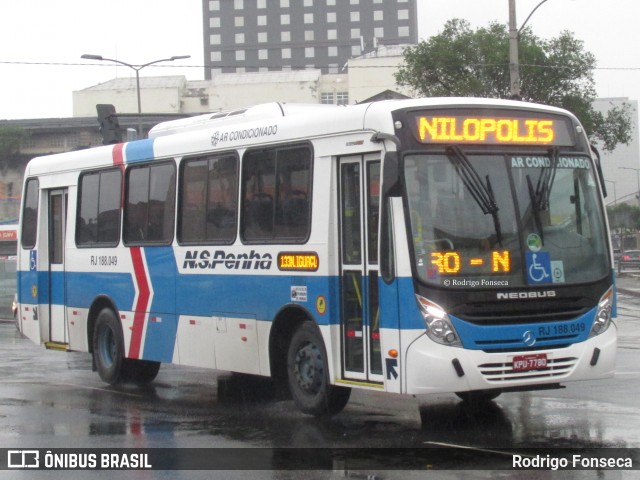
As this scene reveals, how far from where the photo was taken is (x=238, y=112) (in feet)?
45.1

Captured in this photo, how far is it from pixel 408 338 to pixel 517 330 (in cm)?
100

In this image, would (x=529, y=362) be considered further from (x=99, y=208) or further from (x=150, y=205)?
(x=99, y=208)

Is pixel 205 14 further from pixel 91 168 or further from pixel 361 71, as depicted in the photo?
pixel 91 168

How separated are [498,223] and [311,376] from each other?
8.54 feet

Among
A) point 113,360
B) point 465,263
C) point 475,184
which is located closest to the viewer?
point 465,263

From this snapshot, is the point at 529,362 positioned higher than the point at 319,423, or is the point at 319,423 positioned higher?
the point at 529,362

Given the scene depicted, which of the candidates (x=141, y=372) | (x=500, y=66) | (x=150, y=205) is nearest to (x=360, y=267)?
(x=150, y=205)

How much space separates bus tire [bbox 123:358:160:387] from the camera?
1557 cm

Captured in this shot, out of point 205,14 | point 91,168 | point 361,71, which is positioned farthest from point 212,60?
point 91,168

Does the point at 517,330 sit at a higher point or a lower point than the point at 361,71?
lower

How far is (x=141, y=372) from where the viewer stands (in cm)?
1580

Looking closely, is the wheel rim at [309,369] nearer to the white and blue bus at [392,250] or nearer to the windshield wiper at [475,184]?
the white and blue bus at [392,250]

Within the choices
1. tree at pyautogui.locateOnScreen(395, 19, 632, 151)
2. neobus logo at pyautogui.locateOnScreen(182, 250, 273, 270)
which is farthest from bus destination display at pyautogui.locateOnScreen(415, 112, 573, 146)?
tree at pyautogui.locateOnScreen(395, 19, 632, 151)

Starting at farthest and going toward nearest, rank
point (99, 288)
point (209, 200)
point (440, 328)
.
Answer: point (99, 288) < point (209, 200) < point (440, 328)
